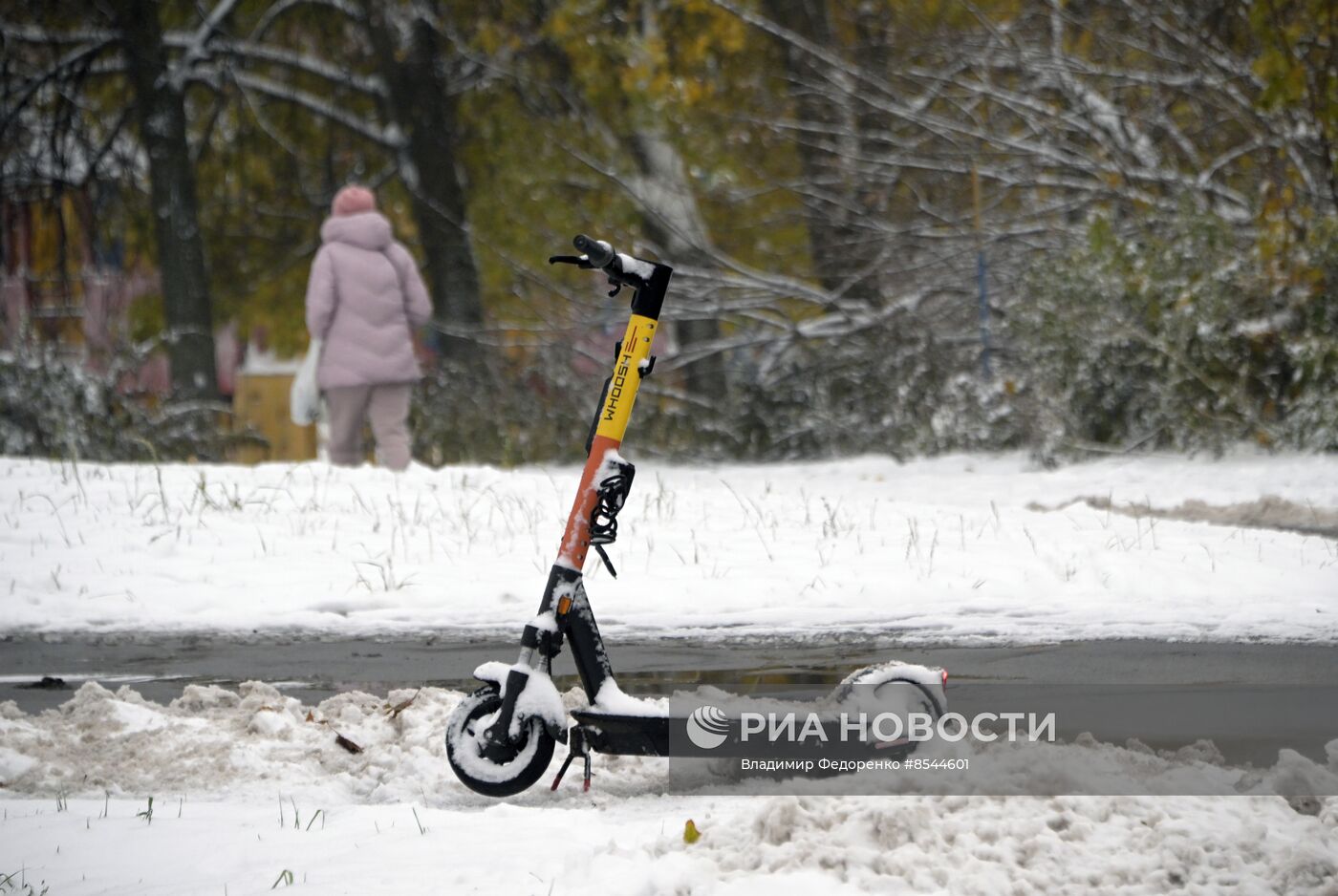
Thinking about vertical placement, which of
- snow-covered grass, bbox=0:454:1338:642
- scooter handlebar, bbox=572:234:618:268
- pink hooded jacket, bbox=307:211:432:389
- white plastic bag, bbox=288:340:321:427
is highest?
pink hooded jacket, bbox=307:211:432:389

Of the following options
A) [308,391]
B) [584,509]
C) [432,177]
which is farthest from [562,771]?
[432,177]

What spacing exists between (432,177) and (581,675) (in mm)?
15527

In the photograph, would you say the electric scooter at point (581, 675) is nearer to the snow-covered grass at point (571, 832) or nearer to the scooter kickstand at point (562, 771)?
the scooter kickstand at point (562, 771)

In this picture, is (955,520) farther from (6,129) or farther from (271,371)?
(271,371)

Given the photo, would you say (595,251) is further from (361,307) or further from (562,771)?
(361,307)

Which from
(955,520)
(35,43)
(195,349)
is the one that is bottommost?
(955,520)

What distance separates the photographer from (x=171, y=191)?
17.3 m

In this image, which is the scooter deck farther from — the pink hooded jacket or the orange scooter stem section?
the pink hooded jacket

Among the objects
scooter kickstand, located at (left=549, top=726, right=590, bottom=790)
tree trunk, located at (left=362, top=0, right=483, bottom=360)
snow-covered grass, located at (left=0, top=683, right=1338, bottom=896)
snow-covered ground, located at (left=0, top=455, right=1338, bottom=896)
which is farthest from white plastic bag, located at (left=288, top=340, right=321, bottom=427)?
scooter kickstand, located at (left=549, top=726, right=590, bottom=790)

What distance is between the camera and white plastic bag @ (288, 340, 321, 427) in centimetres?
1140

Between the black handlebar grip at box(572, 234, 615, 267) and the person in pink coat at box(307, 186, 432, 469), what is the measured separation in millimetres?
7520

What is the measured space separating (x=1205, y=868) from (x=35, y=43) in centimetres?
1762

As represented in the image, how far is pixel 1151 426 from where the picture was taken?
42.1 ft

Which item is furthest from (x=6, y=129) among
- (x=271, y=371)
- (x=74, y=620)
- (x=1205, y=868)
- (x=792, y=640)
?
(x=271, y=371)
